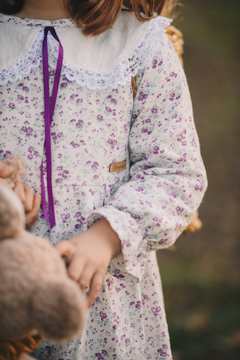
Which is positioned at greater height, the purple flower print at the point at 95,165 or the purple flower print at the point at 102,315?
the purple flower print at the point at 95,165

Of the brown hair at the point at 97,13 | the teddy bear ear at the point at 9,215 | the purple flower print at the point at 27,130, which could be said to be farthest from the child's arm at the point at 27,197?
the brown hair at the point at 97,13

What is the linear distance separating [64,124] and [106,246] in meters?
0.27

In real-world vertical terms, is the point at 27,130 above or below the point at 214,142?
above

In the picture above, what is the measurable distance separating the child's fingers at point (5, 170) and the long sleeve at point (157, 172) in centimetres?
17

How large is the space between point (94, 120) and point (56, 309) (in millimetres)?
416

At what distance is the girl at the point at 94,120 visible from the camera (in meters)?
0.62

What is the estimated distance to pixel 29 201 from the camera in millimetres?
566

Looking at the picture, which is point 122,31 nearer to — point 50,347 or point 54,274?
point 54,274

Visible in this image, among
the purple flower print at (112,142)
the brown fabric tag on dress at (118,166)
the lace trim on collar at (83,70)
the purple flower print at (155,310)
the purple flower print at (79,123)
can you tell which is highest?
the lace trim on collar at (83,70)

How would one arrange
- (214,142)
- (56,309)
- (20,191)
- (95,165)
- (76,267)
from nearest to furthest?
(56,309), (76,267), (20,191), (95,165), (214,142)

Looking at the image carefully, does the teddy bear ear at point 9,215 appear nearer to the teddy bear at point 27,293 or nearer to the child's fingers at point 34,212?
the teddy bear at point 27,293

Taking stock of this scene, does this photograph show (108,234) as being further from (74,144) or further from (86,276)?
(74,144)

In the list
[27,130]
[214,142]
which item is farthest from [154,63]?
[214,142]

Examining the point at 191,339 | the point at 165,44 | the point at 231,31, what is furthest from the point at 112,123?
the point at 231,31
